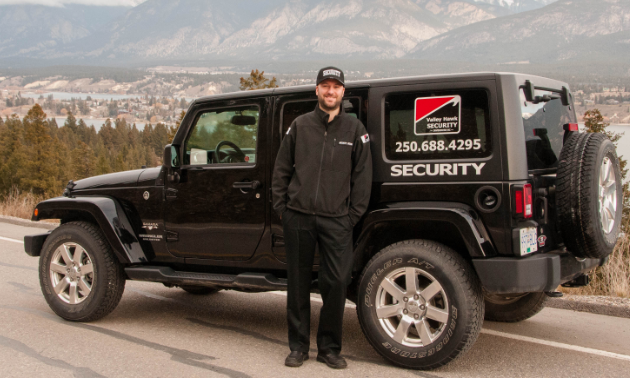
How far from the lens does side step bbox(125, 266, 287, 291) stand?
446 cm

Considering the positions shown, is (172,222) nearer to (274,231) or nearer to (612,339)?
(274,231)

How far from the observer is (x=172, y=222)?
5.01 metres

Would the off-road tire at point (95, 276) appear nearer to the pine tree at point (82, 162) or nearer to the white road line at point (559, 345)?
the white road line at point (559, 345)

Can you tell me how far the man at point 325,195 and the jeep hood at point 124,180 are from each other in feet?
5.27

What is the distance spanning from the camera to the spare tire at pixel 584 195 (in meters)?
3.75

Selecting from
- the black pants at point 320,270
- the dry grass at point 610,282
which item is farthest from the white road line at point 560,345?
the dry grass at point 610,282

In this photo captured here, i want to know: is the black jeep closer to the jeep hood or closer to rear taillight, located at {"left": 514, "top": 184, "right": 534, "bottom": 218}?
rear taillight, located at {"left": 514, "top": 184, "right": 534, "bottom": 218}

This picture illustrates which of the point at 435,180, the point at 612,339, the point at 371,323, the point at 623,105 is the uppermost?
the point at 623,105

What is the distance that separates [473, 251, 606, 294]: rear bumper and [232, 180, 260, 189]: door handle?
5.75 feet

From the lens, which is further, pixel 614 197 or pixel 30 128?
pixel 30 128

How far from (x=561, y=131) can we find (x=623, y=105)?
207ft

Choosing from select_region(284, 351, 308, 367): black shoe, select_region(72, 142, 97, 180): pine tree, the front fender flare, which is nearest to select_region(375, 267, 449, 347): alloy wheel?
select_region(284, 351, 308, 367): black shoe

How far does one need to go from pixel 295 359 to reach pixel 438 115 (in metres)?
1.92

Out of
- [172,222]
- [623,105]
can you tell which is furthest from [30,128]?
[172,222]
